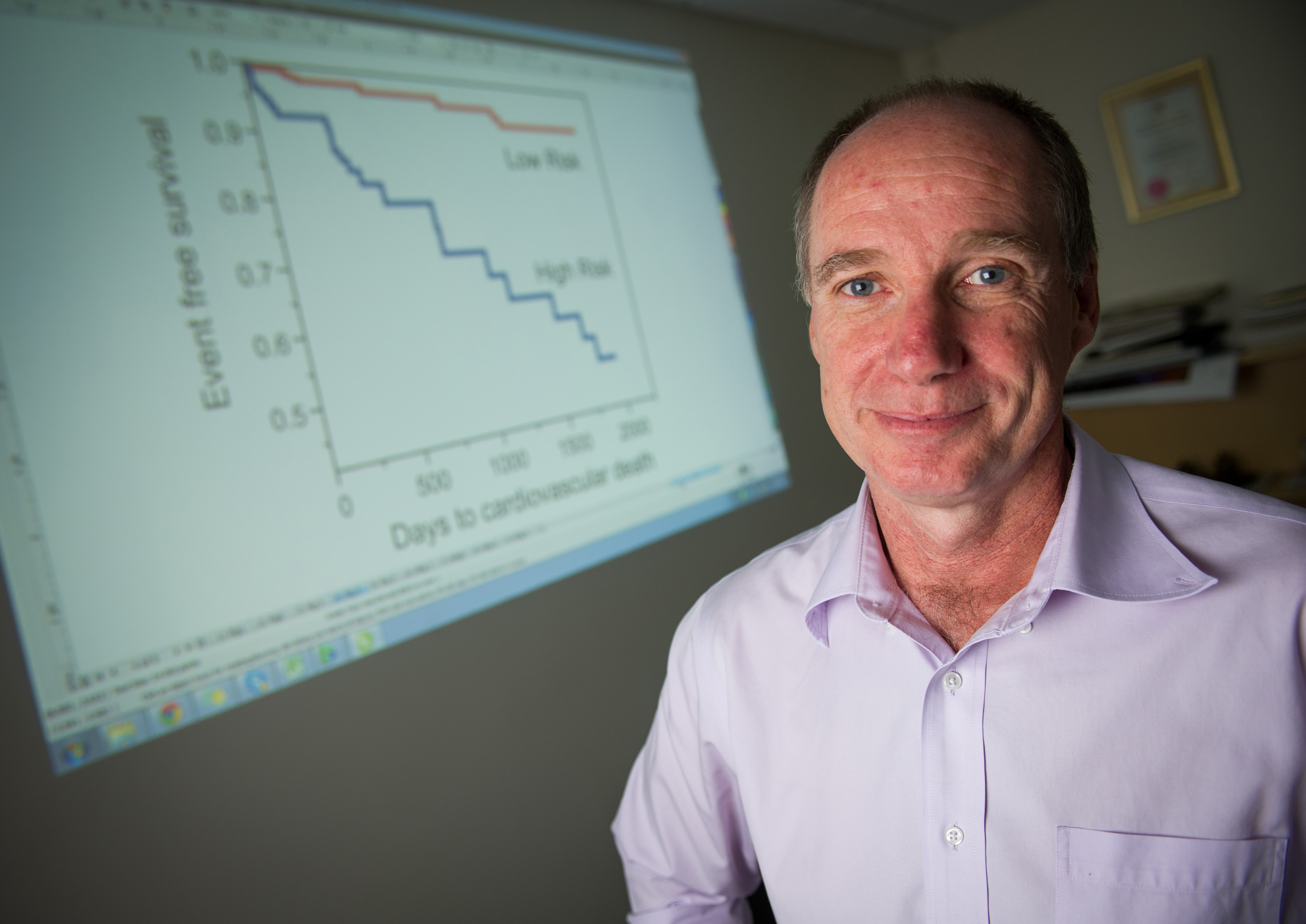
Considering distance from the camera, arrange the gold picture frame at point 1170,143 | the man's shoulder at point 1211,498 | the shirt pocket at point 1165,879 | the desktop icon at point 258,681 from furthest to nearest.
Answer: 1. the gold picture frame at point 1170,143
2. the desktop icon at point 258,681
3. the man's shoulder at point 1211,498
4. the shirt pocket at point 1165,879

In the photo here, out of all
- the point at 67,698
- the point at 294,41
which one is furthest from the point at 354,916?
the point at 294,41

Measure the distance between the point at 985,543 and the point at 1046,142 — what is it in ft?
1.61

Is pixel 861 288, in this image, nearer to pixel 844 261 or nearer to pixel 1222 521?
pixel 844 261

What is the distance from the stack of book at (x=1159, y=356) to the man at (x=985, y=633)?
2.13 meters

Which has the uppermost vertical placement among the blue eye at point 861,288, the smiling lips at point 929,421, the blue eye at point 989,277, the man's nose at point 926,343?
the blue eye at point 861,288

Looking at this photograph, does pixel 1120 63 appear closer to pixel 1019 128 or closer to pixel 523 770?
pixel 1019 128

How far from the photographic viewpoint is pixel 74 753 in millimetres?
1088

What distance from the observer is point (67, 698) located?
1.08m

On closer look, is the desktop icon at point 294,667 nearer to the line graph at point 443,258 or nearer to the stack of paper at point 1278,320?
the line graph at point 443,258

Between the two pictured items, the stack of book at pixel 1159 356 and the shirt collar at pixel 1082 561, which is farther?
the stack of book at pixel 1159 356

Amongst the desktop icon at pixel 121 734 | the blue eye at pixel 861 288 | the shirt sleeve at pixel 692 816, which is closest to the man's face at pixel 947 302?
the blue eye at pixel 861 288

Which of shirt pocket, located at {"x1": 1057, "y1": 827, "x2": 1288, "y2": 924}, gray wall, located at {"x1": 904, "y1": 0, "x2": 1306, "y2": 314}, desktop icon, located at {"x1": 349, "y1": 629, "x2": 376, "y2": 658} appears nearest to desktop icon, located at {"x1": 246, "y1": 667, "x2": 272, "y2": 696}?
desktop icon, located at {"x1": 349, "y1": 629, "x2": 376, "y2": 658}

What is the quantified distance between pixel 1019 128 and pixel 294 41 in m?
1.22

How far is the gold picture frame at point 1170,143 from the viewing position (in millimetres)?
2887
